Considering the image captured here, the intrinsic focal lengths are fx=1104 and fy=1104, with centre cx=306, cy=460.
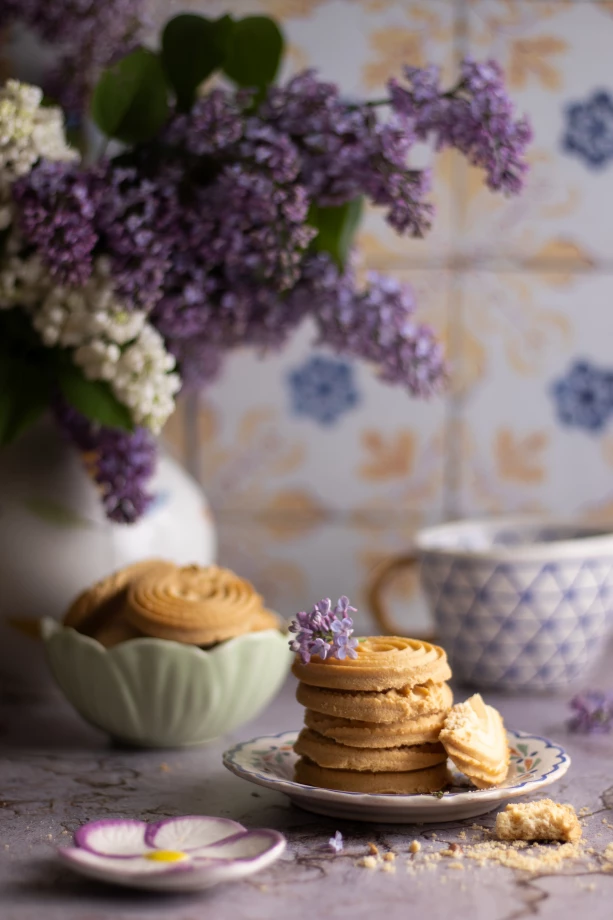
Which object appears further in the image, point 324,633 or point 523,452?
point 523,452

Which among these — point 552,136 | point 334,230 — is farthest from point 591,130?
point 334,230

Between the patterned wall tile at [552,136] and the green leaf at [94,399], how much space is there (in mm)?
565

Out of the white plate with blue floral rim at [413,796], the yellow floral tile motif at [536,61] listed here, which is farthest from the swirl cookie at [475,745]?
the yellow floral tile motif at [536,61]

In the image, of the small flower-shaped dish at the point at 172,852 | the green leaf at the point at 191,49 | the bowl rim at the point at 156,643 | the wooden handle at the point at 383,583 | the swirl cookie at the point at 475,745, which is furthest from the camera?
the wooden handle at the point at 383,583

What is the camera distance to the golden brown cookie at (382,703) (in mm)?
662

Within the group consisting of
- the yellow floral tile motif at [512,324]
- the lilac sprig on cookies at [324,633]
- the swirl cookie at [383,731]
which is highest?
the yellow floral tile motif at [512,324]

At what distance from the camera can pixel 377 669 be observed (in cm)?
67

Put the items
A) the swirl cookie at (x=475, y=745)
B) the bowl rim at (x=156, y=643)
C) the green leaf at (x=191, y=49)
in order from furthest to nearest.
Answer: the green leaf at (x=191, y=49), the bowl rim at (x=156, y=643), the swirl cookie at (x=475, y=745)

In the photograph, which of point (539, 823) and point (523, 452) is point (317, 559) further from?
point (539, 823)

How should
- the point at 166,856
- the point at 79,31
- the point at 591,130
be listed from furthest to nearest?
the point at 591,130 < the point at 79,31 < the point at 166,856

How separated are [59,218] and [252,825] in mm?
445

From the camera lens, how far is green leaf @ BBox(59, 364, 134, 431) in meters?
0.84

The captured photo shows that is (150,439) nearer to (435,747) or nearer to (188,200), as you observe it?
(188,200)

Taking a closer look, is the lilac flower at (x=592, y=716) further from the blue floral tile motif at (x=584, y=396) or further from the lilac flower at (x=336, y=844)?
the blue floral tile motif at (x=584, y=396)
